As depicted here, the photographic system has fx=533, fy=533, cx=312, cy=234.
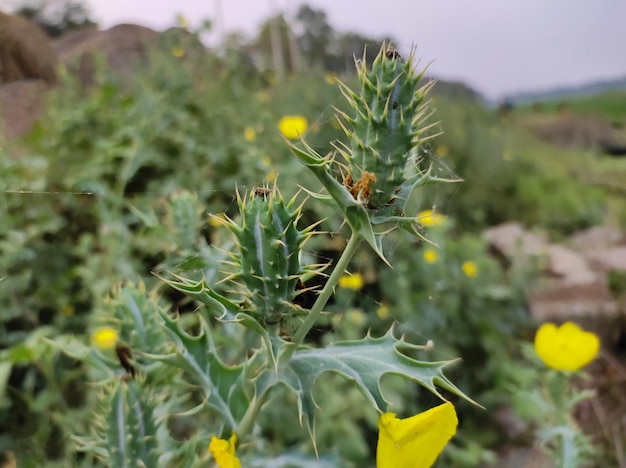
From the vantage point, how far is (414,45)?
459 millimetres

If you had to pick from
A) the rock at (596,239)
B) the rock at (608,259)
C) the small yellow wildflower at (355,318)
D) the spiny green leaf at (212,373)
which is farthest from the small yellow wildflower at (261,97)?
the spiny green leaf at (212,373)

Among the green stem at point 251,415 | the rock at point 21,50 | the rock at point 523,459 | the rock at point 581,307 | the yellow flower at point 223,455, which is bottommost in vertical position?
the rock at point 523,459

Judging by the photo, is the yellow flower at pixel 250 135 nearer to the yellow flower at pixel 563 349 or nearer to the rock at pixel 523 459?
the yellow flower at pixel 563 349

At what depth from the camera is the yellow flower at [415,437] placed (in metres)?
0.46

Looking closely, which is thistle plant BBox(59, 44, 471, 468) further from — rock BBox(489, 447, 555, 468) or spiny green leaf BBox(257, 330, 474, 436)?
rock BBox(489, 447, 555, 468)

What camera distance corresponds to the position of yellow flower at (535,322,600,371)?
4.17ft

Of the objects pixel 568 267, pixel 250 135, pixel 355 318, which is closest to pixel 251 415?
pixel 355 318

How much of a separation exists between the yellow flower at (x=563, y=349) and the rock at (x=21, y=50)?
116 cm

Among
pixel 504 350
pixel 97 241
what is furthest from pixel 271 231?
pixel 504 350

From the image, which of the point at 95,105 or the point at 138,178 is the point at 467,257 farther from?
the point at 95,105

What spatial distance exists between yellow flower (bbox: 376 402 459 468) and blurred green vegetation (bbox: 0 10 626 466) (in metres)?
0.24

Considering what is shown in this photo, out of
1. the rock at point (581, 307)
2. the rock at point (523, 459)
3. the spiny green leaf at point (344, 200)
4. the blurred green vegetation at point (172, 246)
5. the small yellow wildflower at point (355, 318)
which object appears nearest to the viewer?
the spiny green leaf at point (344, 200)

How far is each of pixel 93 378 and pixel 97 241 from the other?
0.91 meters

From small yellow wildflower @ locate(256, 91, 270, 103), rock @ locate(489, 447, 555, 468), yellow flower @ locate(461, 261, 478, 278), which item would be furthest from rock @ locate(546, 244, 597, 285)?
small yellow wildflower @ locate(256, 91, 270, 103)
